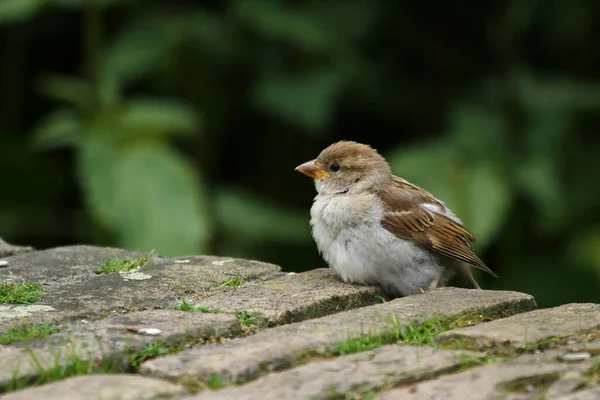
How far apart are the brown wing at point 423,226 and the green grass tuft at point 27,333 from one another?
1878 millimetres

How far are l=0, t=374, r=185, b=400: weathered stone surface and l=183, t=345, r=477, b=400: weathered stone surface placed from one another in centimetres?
11

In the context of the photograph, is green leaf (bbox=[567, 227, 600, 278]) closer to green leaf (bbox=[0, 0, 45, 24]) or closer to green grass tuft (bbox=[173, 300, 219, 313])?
green leaf (bbox=[0, 0, 45, 24])

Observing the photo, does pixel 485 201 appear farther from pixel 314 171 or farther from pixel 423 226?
pixel 423 226

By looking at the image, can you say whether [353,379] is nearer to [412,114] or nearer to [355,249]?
[355,249]

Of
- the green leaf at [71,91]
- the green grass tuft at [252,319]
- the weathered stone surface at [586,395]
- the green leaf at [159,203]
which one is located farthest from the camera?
the green leaf at [71,91]

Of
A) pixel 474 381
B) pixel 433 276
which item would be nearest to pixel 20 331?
pixel 474 381

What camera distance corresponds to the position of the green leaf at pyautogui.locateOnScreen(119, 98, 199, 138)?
7004mm

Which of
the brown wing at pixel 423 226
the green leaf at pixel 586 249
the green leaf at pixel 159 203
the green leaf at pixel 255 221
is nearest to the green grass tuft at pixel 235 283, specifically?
the brown wing at pixel 423 226

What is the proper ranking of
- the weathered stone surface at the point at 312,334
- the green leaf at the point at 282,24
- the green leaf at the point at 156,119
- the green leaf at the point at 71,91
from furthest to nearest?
1. the green leaf at the point at 282,24
2. the green leaf at the point at 71,91
3. the green leaf at the point at 156,119
4. the weathered stone surface at the point at 312,334

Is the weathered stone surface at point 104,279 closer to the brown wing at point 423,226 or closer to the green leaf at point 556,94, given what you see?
the brown wing at point 423,226

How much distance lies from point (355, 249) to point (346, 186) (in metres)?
0.52

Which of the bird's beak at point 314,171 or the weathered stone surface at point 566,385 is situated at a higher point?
the bird's beak at point 314,171

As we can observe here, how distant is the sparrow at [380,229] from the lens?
4.51m

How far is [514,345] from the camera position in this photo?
120 inches
